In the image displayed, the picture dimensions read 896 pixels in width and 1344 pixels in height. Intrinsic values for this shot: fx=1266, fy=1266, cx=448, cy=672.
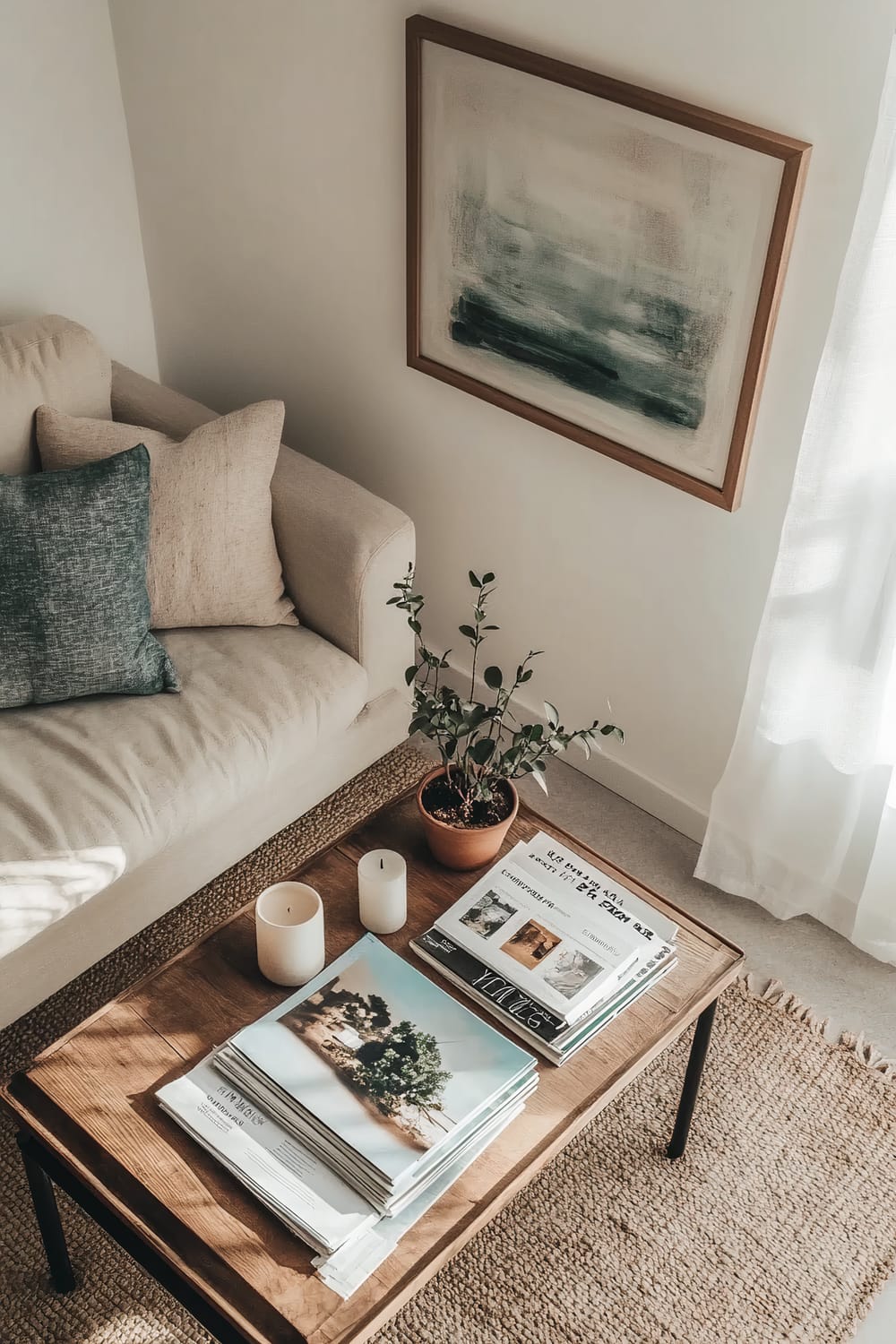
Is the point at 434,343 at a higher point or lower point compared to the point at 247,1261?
higher

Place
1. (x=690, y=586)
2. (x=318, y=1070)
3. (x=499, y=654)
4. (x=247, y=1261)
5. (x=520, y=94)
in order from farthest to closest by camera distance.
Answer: (x=499, y=654)
(x=690, y=586)
(x=520, y=94)
(x=318, y=1070)
(x=247, y=1261)

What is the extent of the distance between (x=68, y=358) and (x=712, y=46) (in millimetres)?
1214

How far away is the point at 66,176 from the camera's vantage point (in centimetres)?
257

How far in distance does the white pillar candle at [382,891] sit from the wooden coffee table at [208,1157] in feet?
0.09

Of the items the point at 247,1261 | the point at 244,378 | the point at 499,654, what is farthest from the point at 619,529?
the point at 247,1261

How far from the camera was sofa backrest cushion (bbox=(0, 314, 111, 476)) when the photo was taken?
2180mm

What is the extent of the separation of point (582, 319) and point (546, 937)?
99 centimetres

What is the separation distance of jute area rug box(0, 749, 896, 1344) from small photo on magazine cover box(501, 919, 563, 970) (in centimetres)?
46

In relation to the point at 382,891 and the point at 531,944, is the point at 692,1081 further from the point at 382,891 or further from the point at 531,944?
the point at 382,891

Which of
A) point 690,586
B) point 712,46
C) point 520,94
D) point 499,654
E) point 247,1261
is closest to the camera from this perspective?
point 247,1261

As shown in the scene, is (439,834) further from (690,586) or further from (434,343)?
(434,343)

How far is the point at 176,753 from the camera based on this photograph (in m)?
2.02

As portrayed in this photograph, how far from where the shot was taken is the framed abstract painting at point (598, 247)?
1790 mm

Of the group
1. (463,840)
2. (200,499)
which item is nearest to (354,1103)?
(463,840)
